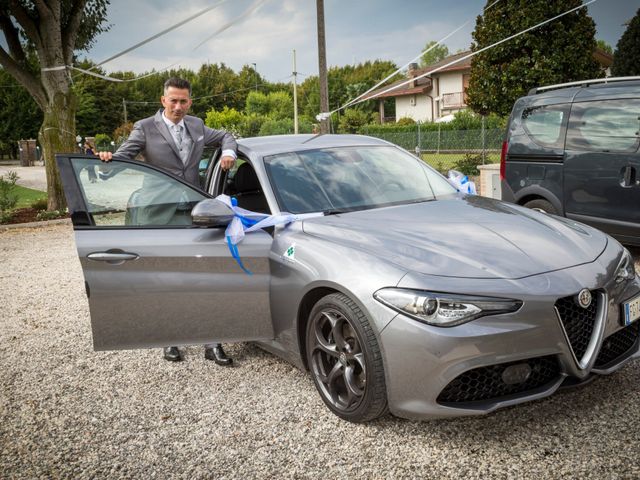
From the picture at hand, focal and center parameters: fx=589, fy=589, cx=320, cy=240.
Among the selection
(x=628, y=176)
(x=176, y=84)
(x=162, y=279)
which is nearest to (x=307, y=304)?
(x=162, y=279)

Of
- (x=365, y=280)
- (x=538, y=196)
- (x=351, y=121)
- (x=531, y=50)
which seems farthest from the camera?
(x=351, y=121)

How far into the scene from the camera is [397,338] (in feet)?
8.82

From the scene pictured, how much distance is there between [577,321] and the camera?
2.76 metres

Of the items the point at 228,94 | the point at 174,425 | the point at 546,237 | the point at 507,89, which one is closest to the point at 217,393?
the point at 174,425

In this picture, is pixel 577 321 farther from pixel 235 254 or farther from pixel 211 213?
pixel 211 213

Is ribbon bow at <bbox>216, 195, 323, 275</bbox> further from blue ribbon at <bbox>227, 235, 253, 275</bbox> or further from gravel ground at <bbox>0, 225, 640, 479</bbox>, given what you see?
gravel ground at <bbox>0, 225, 640, 479</bbox>

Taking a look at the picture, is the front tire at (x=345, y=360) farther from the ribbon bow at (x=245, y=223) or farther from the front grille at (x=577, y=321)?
the front grille at (x=577, y=321)

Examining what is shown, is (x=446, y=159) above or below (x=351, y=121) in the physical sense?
below

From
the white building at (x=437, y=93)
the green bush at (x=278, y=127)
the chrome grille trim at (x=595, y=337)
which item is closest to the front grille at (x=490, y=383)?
the chrome grille trim at (x=595, y=337)

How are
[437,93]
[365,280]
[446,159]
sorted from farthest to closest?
[437,93] < [446,159] < [365,280]

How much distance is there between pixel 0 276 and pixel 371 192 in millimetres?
5900

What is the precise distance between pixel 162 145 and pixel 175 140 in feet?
0.34

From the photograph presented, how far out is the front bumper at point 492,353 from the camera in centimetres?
258

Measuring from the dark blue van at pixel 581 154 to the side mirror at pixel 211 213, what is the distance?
14.0ft
